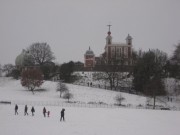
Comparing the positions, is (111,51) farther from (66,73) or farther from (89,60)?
(66,73)

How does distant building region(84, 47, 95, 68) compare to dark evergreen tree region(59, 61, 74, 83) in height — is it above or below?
above

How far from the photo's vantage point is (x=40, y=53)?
102 m

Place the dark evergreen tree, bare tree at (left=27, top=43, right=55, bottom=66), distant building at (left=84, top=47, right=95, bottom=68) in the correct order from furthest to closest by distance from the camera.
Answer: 1. distant building at (left=84, top=47, right=95, bottom=68)
2. bare tree at (left=27, top=43, right=55, bottom=66)
3. the dark evergreen tree

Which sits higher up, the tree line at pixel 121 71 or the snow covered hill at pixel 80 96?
the tree line at pixel 121 71

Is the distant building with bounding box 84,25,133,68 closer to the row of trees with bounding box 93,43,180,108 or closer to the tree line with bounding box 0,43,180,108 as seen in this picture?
the tree line with bounding box 0,43,180,108

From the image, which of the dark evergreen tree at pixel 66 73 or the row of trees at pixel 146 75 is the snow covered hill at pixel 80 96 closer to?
the row of trees at pixel 146 75

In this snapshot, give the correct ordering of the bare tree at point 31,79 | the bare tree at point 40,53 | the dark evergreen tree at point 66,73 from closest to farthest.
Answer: the bare tree at point 31,79, the dark evergreen tree at point 66,73, the bare tree at point 40,53

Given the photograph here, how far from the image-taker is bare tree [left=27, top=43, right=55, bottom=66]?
10162cm

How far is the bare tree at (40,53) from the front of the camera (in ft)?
333

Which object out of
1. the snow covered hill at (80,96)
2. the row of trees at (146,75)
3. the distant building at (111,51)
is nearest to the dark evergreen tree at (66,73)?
the row of trees at (146,75)

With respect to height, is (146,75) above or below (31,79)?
above

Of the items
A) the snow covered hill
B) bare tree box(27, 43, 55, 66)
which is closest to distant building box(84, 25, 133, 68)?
bare tree box(27, 43, 55, 66)

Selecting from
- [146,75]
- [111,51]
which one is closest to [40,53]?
[111,51]

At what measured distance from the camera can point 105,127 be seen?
27953 mm
